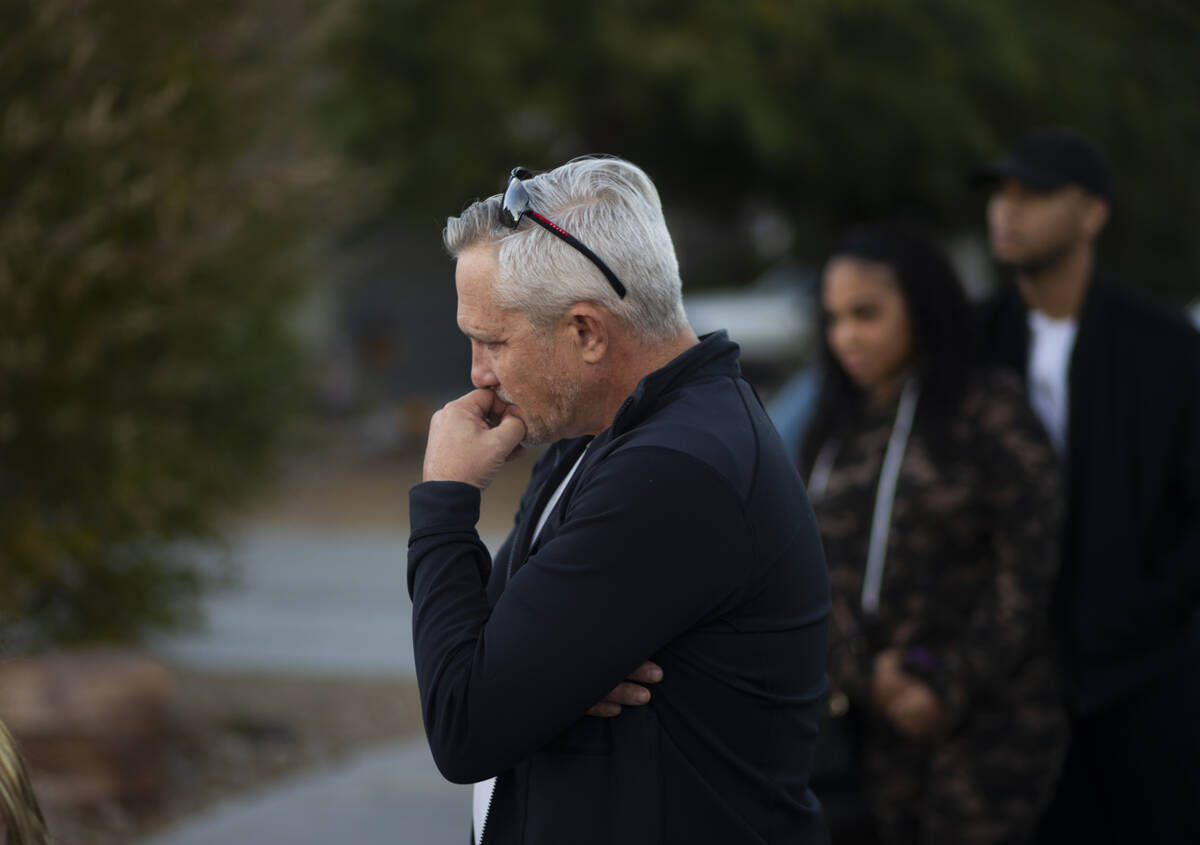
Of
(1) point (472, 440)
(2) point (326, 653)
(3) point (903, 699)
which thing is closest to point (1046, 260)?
(3) point (903, 699)

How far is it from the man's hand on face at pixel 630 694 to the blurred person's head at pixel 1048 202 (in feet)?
6.84

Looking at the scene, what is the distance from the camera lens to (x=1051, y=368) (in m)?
3.41

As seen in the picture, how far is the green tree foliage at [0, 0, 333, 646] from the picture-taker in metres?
5.03

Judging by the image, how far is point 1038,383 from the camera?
342 cm

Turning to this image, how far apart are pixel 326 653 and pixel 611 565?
21.5 feet

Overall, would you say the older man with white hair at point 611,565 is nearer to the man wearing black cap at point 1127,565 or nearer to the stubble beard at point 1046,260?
the man wearing black cap at point 1127,565

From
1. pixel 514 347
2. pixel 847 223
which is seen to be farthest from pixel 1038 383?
pixel 847 223

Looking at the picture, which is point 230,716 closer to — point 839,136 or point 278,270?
point 278,270

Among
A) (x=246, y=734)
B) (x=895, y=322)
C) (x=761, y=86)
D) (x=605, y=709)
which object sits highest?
(x=761, y=86)

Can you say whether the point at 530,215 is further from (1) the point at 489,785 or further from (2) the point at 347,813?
(2) the point at 347,813

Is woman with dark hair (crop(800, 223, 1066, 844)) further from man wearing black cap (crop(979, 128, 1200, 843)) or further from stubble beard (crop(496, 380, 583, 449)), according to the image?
stubble beard (crop(496, 380, 583, 449))

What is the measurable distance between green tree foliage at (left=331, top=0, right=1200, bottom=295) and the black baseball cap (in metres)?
9.56

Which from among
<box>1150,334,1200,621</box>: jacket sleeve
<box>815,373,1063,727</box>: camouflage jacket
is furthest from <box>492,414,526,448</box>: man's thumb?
<box>1150,334,1200,621</box>: jacket sleeve

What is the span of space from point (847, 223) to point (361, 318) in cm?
824
